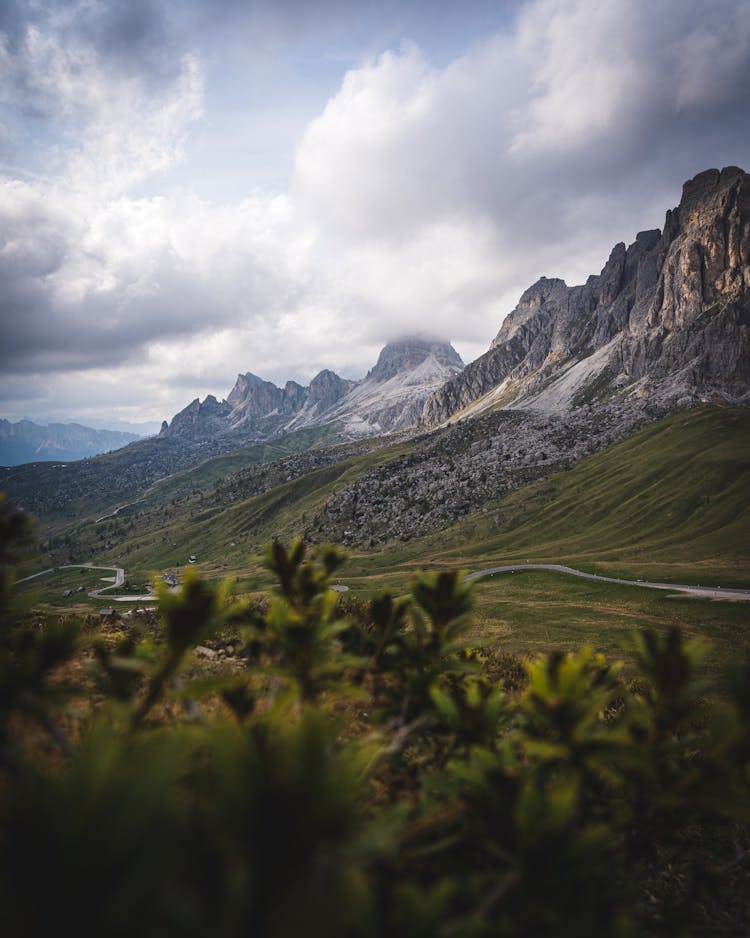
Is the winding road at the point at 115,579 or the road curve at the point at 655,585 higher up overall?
the road curve at the point at 655,585

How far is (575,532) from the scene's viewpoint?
9469 centimetres

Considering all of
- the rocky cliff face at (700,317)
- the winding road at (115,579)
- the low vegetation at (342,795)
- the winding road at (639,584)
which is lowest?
the winding road at (115,579)

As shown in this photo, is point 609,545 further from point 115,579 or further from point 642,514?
point 115,579

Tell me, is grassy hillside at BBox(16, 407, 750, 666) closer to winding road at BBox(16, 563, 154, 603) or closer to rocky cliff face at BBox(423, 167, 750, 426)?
winding road at BBox(16, 563, 154, 603)

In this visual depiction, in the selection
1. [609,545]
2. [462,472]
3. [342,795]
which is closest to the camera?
[342,795]

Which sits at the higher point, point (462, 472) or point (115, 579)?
point (462, 472)

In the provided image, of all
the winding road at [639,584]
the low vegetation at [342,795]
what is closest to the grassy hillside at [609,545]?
the winding road at [639,584]

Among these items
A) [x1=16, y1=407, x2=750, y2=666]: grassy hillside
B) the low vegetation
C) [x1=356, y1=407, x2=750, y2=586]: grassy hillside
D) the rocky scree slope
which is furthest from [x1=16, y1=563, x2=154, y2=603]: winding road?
the low vegetation

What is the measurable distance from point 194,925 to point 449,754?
510 cm

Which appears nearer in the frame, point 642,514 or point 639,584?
point 639,584

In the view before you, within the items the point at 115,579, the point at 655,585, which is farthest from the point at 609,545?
the point at 115,579

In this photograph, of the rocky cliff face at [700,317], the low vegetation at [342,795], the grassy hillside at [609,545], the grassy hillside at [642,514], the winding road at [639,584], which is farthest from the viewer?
the rocky cliff face at [700,317]

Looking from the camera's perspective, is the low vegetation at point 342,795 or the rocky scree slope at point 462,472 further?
the rocky scree slope at point 462,472

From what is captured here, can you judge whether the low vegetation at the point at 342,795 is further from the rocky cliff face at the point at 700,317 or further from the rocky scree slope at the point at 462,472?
the rocky cliff face at the point at 700,317
